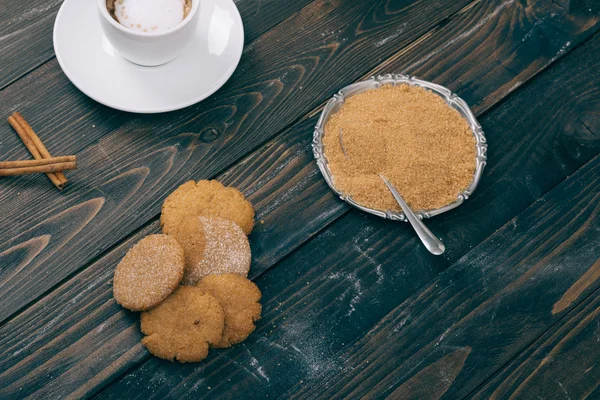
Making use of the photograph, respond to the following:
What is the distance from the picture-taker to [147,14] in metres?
1.24

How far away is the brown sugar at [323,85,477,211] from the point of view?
130cm

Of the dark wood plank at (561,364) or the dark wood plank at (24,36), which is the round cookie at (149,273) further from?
the dark wood plank at (561,364)

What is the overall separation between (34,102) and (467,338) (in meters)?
1.03

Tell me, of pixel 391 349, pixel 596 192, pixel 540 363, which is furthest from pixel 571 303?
pixel 391 349

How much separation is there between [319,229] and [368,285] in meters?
0.15

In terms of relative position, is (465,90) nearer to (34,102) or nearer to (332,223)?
(332,223)

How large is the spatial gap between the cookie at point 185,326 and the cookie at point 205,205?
5.8 inches

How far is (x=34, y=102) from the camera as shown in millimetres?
1343

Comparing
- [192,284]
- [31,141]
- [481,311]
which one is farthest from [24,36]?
[481,311]

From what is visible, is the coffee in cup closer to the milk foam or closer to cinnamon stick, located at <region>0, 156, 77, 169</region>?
the milk foam

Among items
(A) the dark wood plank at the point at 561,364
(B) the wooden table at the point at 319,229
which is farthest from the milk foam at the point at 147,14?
(A) the dark wood plank at the point at 561,364

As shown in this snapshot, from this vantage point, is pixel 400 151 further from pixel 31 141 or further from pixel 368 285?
pixel 31 141

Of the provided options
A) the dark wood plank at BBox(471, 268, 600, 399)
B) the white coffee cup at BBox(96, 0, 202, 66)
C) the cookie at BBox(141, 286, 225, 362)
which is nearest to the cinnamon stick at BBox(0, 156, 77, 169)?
the white coffee cup at BBox(96, 0, 202, 66)

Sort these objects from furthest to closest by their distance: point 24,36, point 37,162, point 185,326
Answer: point 24,36 < point 37,162 < point 185,326
